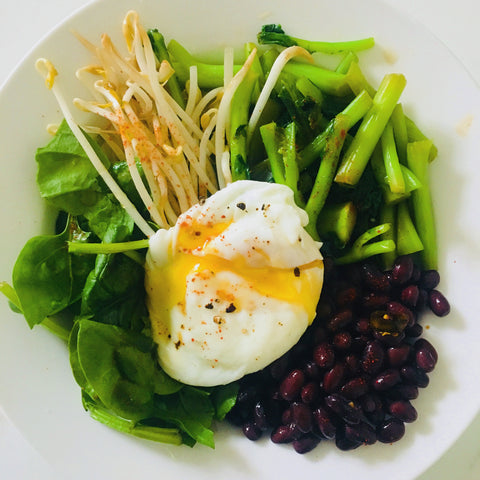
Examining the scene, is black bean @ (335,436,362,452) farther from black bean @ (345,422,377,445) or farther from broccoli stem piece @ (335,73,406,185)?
broccoli stem piece @ (335,73,406,185)

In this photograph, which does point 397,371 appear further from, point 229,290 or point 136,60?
point 136,60

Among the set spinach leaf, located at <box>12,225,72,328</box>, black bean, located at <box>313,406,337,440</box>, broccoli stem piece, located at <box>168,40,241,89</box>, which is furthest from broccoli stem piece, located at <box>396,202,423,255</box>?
spinach leaf, located at <box>12,225,72,328</box>

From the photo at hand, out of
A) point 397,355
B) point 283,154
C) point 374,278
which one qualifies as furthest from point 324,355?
point 283,154

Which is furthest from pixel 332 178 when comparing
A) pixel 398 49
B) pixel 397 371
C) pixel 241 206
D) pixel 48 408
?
pixel 48 408

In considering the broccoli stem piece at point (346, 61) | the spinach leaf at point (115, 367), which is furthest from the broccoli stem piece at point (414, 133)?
the spinach leaf at point (115, 367)

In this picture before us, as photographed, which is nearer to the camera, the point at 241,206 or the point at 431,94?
the point at 241,206

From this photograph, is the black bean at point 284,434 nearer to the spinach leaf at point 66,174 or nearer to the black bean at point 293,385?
the black bean at point 293,385
